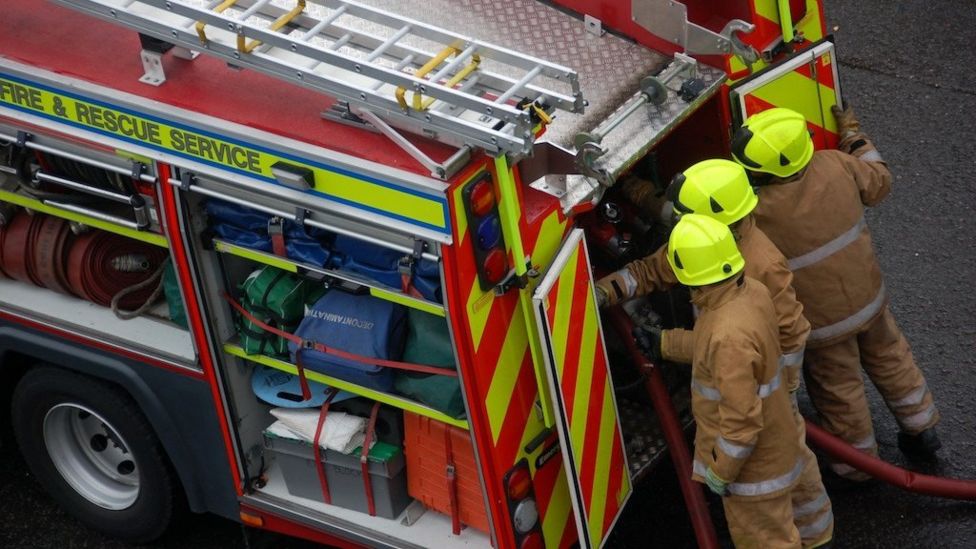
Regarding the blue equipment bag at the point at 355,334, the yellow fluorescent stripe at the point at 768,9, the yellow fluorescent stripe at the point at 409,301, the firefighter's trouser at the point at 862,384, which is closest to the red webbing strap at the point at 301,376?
the blue equipment bag at the point at 355,334

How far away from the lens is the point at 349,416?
4520 mm

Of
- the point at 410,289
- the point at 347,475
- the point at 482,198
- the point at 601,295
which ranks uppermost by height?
the point at 482,198

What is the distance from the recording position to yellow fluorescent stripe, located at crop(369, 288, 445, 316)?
389 cm

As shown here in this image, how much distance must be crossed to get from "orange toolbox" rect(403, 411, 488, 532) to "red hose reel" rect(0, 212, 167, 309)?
117cm

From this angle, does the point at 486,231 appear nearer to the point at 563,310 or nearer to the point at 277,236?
the point at 563,310

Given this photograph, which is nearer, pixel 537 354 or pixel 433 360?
pixel 537 354

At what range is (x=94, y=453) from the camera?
205 inches

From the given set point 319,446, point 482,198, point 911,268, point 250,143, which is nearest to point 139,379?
point 319,446

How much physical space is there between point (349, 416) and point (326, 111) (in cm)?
114

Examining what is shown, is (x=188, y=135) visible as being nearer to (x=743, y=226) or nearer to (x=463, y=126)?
(x=463, y=126)

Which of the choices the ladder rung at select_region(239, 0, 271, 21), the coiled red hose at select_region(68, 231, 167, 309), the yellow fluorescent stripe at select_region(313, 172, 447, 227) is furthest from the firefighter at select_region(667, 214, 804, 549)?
the coiled red hose at select_region(68, 231, 167, 309)

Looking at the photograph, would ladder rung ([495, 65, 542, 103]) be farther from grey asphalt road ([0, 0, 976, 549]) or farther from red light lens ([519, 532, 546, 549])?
grey asphalt road ([0, 0, 976, 549])

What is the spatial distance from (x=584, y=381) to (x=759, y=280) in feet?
2.41

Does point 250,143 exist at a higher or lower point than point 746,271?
higher
